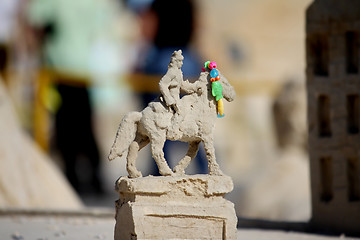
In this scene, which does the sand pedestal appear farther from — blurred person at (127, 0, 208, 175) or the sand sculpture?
blurred person at (127, 0, 208, 175)

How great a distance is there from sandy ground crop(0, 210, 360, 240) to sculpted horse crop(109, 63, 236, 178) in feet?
4.82

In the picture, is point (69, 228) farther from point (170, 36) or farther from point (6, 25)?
point (6, 25)

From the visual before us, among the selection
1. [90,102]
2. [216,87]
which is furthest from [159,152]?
[90,102]

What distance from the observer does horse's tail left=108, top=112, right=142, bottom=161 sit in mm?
6309

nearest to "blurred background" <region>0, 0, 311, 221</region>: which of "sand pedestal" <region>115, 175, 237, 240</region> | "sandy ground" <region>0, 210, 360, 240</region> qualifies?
"sandy ground" <region>0, 210, 360, 240</region>

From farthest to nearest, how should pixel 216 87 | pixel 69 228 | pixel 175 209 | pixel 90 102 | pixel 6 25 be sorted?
pixel 6 25 < pixel 90 102 < pixel 69 228 < pixel 216 87 < pixel 175 209

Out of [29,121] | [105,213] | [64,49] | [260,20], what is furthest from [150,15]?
[260,20]

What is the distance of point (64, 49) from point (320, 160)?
26.9 ft

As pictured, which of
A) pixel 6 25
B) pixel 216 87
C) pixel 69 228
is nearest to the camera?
pixel 216 87

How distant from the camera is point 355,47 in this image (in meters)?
8.34

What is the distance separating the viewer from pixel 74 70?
15438mm

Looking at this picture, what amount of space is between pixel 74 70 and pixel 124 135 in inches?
368

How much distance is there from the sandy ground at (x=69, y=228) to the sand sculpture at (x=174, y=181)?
142 centimetres

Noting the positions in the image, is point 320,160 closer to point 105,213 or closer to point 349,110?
point 349,110
